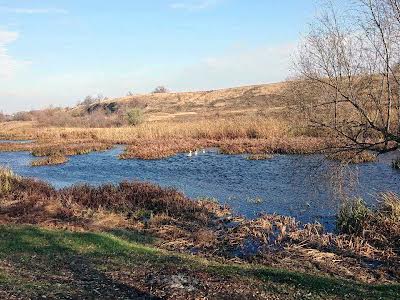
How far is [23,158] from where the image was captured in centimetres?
3475

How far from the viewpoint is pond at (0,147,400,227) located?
48.5 feet

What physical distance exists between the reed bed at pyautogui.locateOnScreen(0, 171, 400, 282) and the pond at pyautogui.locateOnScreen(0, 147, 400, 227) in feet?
5.11

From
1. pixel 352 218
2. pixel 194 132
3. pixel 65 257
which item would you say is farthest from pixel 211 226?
pixel 194 132

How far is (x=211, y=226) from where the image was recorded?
13.5 meters

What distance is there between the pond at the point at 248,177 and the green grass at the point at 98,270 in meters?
5.50

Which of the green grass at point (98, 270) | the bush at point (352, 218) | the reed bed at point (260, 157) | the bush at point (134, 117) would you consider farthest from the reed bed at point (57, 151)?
the bush at point (352, 218)

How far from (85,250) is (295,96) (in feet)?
24.3

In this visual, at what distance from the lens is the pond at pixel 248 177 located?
14789 millimetres

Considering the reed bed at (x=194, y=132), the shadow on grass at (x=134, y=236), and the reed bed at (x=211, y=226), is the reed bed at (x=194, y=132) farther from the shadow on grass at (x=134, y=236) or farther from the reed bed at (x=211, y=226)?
the shadow on grass at (x=134, y=236)

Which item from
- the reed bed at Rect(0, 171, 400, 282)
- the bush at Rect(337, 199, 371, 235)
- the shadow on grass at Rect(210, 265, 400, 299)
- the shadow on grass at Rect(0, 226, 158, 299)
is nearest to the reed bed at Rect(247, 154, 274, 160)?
the reed bed at Rect(0, 171, 400, 282)

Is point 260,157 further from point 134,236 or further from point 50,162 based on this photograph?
point 134,236

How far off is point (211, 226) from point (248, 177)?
8835 millimetres

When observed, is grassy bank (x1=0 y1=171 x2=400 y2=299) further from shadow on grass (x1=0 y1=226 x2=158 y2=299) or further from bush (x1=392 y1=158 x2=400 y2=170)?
bush (x1=392 y1=158 x2=400 y2=170)

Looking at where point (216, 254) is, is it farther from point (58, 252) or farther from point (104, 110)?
point (104, 110)
